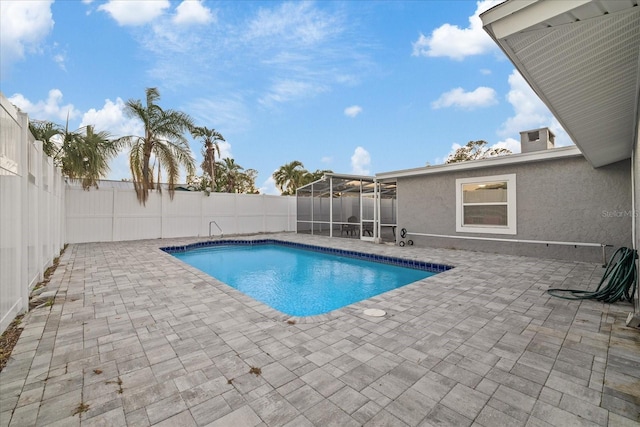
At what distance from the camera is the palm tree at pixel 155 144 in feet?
37.7

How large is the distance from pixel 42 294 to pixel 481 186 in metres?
10.3

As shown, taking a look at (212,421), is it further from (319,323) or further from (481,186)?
(481,186)

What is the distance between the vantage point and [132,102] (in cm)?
1138

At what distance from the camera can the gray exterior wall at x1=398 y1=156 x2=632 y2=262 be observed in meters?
6.56

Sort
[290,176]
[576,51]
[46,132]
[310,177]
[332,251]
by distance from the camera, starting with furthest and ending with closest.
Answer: [310,177] → [290,176] → [332,251] → [46,132] → [576,51]

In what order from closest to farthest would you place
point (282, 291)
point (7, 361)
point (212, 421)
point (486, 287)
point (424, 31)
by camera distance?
1. point (212, 421)
2. point (7, 361)
3. point (486, 287)
4. point (282, 291)
5. point (424, 31)

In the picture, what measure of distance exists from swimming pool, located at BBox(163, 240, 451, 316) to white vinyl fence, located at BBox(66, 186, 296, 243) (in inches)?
94.4

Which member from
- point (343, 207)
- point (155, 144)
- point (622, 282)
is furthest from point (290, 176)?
point (622, 282)

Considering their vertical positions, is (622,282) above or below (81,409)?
above

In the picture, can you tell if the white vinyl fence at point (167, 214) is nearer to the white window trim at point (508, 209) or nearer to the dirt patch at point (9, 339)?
the dirt patch at point (9, 339)

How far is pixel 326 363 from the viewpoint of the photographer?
249 cm

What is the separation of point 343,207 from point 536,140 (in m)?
10.5

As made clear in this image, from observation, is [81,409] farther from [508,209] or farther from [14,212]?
[508,209]

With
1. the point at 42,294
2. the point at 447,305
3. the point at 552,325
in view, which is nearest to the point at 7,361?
the point at 42,294
